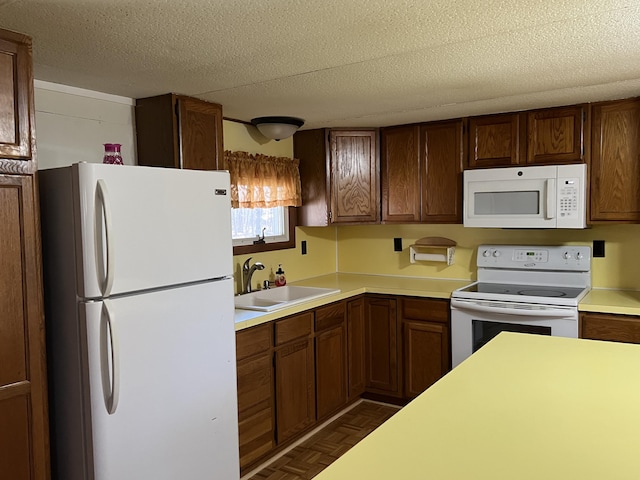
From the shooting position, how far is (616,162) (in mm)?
3131

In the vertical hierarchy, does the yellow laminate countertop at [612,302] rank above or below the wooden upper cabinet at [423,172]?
below

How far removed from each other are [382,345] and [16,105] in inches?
108

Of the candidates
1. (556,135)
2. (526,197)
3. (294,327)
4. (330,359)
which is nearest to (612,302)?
(526,197)

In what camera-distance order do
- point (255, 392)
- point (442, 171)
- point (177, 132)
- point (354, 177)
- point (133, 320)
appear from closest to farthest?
point (133, 320) → point (177, 132) → point (255, 392) → point (442, 171) → point (354, 177)

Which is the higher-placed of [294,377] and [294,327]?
[294,327]

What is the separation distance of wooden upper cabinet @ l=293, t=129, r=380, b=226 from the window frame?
0.11 m

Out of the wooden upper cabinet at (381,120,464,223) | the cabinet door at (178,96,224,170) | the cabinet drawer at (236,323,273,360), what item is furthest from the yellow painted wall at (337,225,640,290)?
the cabinet door at (178,96,224,170)

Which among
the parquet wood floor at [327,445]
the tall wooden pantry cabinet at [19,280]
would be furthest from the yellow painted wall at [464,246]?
the tall wooden pantry cabinet at [19,280]

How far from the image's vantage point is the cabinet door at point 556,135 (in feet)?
10.5

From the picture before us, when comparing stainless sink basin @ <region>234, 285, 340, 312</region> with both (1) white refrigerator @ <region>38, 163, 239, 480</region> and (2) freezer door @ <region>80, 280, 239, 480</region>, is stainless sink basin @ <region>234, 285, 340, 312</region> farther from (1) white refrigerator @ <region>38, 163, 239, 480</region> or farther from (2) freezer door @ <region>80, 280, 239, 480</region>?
(1) white refrigerator @ <region>38, 163, 239, 480</region>

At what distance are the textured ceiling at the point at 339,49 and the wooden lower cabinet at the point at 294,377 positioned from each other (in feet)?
4.31

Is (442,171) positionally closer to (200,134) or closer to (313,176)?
(313,176)

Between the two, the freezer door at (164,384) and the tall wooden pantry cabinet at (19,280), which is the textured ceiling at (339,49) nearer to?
the tall wooden pantry cabinet at (19,280)

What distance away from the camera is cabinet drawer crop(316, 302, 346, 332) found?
133 inches
